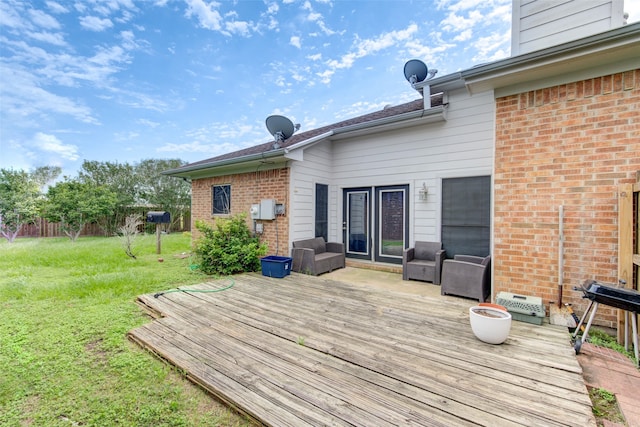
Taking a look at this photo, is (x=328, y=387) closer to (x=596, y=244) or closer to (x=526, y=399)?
(x=526, y=399)

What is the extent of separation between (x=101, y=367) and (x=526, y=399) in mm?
3768

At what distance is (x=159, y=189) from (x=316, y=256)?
16.0 m

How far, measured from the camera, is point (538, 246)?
3555 mm

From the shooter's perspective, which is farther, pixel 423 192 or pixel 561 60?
pixel 423 192

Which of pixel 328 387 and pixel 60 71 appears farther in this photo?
pixel 60 71

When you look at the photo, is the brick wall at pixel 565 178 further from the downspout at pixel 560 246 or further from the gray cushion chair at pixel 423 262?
the gray cushion chair at pixel 423 262

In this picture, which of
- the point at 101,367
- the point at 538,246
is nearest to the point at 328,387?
the point at 101,367

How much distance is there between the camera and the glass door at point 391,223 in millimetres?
6383

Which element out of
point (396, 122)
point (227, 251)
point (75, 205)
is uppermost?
point (396, 122)

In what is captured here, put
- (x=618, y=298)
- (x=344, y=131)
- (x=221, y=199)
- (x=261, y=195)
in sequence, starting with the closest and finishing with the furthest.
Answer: (x=618, y=298) < (x=344, y=131) < (x=261, y=195) < (x=221, y=199)

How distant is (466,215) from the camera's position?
18.1 ft

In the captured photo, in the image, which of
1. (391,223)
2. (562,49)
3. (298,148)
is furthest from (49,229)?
(562,49)

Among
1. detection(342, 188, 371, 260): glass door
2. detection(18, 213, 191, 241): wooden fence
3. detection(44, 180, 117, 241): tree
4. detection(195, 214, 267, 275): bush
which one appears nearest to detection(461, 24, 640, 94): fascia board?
detection(342, 188, 371, 260): glass door

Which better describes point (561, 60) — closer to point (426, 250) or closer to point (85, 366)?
point (426, 250)
